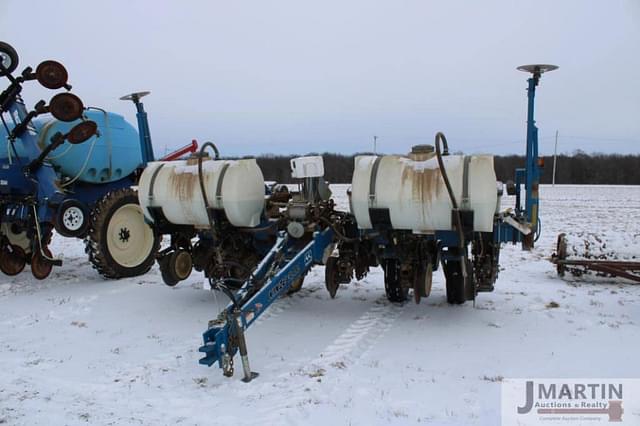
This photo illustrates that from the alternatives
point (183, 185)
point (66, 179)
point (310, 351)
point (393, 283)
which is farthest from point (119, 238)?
point (310, 351)

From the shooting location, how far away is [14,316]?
22.0 feet

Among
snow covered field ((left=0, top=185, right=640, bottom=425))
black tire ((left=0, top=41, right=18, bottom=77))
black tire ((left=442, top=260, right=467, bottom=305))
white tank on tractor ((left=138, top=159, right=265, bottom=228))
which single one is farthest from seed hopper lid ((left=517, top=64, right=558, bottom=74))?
black tire ((left=0, top=41, right=18, bottom=77))

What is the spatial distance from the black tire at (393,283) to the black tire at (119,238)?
132 inches

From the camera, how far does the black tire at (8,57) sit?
303 inches

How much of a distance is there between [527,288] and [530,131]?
2.34 metres

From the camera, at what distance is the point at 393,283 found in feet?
22.4

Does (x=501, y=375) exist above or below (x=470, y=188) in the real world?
below

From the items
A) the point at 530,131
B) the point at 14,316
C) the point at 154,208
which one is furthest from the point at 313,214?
the point at 14,316

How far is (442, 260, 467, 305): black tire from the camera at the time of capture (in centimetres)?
665

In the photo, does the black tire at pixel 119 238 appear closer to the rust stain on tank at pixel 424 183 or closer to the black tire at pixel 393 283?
the black tire at pixel 393 283

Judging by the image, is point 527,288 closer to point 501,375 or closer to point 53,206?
point 501,375

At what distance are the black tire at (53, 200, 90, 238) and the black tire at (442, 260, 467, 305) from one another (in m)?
5.02

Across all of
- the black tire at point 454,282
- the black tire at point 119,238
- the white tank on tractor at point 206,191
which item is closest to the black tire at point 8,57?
the black tire at point 119,238

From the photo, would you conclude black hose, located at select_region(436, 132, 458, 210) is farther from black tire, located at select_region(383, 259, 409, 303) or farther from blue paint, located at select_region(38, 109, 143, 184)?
blue paint, located at select_region(38, 109, 143, 184)
